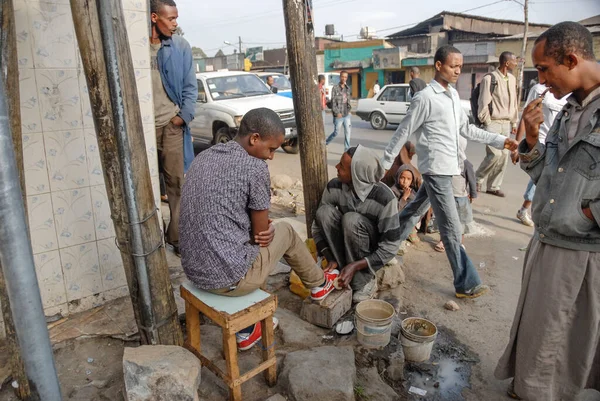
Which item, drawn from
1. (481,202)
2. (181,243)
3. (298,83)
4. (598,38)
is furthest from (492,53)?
(181,243)

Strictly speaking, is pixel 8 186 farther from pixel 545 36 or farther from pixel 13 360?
pixel 545 36

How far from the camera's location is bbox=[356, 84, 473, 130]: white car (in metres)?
14.7

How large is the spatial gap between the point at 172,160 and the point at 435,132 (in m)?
2.25

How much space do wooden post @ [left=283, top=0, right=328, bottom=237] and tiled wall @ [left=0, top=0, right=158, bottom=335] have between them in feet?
3.59

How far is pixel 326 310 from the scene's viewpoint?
323 centimetres

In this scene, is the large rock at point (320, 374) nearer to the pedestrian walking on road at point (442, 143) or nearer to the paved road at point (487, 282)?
the paved road at point (487, 282)

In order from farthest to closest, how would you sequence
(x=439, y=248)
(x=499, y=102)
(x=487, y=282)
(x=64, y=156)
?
(x=499, y=102) → (x=439, y=248) → (x=487, y=282) → (x=64, y=156)

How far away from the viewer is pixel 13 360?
7.82 feet

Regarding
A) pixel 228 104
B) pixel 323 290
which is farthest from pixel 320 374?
pixel 228 104

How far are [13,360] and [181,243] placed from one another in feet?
3.41

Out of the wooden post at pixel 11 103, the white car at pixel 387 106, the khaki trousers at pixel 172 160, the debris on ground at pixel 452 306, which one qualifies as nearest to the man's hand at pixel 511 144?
the debris on ground at pixel 452 306

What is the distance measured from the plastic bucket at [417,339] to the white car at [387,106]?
12.1 m

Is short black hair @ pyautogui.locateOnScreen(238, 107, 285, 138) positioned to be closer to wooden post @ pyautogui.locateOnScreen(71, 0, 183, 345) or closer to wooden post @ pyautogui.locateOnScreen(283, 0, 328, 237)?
wooden post @ pyautogui.locateOnScreen(71, 0, 183, 345)

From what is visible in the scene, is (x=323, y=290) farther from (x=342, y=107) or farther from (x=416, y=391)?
(x=342, y=107)
